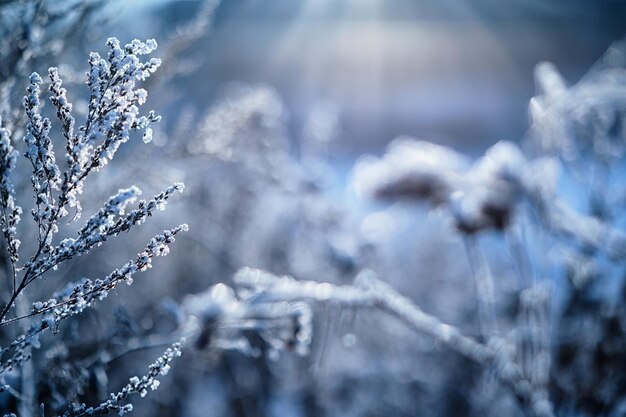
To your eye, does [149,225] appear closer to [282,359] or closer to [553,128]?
[282,359]

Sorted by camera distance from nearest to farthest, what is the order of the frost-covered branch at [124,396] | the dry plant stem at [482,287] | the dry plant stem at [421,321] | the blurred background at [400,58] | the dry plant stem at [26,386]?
the frost-covered branch at [124,396] → the dry plant stem at [26,386] → the dry plant stem at [421,321] → the dry plant stem at [482,287] → the blurred background at [400,58]

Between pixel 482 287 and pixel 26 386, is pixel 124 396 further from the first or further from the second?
pixel 482 287

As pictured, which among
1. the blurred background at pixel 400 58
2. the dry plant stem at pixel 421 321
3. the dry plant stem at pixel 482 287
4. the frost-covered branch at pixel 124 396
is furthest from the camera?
the blurred background at pixel 400 58

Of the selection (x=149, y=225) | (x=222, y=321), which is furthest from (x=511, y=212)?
(x=149, y=225)

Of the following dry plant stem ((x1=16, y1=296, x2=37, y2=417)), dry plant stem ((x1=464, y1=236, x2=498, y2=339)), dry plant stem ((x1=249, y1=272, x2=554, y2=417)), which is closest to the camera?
dry plant stem ((x1=16, y1=296, x2=37, y2=417))

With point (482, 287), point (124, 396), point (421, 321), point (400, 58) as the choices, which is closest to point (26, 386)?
point (124, 396)

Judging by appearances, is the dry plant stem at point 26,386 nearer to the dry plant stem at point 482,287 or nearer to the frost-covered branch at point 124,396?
the frost-covered branch at point 124,396

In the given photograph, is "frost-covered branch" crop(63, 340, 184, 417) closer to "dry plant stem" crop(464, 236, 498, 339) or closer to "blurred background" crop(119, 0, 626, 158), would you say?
"dry plant stem" crop(464, 236, 498, 339)

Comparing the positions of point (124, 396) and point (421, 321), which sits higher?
point (124, 396)

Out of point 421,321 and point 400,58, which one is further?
point 400,58

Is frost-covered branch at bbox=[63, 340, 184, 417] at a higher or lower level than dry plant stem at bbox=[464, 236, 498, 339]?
higher

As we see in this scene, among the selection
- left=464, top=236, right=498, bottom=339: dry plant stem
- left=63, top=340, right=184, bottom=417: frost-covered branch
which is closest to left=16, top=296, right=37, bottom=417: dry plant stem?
left=63, top=340, right=184, bottom=417: frost-covered branch

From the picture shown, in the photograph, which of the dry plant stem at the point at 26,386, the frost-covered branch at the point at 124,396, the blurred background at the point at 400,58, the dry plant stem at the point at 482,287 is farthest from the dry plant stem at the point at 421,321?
the blurred background at the point at 400,58
